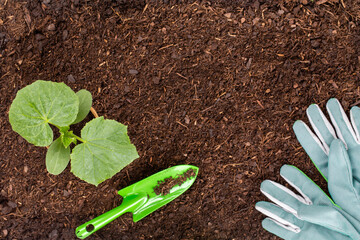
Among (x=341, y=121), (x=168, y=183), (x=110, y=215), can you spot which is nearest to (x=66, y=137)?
(x=110, y=215)

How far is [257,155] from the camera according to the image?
1.65 meters

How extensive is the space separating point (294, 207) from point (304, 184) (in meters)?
0.15

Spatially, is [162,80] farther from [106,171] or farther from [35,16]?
[35,16]

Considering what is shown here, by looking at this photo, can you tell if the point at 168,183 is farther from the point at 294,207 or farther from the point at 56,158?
the point at 294,207

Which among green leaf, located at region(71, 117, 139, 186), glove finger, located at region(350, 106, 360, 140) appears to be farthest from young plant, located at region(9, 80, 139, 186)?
glove finger, located at region(350, 106, 360, 140)

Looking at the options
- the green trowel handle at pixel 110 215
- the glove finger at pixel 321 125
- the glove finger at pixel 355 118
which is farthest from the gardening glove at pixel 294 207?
the green trowel handle at pixel 110 215

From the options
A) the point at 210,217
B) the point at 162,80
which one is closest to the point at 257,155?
the point at 210,217

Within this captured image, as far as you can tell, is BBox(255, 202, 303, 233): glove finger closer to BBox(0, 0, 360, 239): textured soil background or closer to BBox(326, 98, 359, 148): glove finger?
BBox(0, 0, 360, 239): textured soil background

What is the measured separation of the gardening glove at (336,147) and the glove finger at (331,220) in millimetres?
109

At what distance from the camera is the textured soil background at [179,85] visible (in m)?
1.59

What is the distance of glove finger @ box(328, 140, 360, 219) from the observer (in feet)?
5.04

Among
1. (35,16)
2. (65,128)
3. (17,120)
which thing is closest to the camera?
(17,120)

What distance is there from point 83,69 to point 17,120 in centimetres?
58

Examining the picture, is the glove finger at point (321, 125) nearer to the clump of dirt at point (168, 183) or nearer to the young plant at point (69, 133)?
the clump of dirt at point (168, 183)
